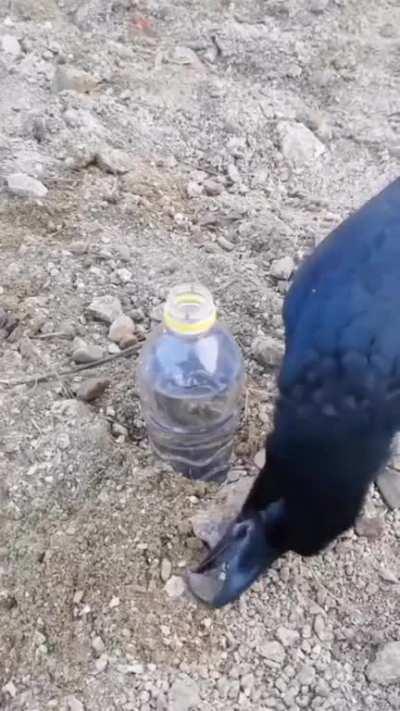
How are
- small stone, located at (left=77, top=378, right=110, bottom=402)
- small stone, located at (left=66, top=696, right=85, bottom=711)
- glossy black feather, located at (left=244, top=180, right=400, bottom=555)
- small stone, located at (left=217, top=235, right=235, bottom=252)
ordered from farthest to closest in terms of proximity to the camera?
small stone, located at (left=217, top=235, right=235, bottom=252) → small stone, located at (left=77, top=378, right=110, bottom=402) → small stone, located at (left=66, top=696, right=85, bottom=711) → glossy black feather, located at (left=244, top=180, right=400, bottom=555)

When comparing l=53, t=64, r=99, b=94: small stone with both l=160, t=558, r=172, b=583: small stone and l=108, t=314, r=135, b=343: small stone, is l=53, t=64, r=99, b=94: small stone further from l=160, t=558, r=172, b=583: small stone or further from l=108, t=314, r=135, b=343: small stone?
l=160, t=558, r=172, b=583: small stone

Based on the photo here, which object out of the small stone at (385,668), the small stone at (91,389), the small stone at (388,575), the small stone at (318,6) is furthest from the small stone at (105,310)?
the small stone at (318,6)

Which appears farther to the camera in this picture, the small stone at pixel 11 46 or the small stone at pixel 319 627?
the small stone at pixel 11 46

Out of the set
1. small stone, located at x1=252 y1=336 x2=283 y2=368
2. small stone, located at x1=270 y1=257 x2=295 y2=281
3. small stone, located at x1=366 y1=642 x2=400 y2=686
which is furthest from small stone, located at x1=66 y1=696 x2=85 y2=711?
small stone, located at x1=270 y1=257 x2=295 y2=281

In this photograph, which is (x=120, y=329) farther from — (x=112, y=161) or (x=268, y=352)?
(x=112, y=161)

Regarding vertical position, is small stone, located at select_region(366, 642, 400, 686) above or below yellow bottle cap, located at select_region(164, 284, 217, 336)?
below

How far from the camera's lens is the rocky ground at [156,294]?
237cm

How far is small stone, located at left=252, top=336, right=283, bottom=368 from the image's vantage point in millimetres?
2830

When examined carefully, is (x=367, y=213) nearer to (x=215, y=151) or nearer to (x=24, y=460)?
(x=24, y=460)

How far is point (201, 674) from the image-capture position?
2348mm

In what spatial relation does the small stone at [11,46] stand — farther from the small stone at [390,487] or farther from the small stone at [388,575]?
the small stone at [388,575]

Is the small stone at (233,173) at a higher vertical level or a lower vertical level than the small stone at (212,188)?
higher

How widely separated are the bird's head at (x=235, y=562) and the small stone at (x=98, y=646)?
0.65 feet

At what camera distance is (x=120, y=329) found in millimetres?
2863
